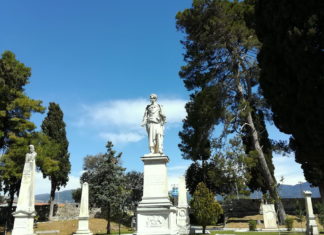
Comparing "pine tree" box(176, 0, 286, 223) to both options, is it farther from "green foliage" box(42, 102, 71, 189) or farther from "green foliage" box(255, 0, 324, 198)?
"green foliage" box(42, 102, 71, 189)

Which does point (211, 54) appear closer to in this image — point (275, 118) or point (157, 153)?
point (275, 118)

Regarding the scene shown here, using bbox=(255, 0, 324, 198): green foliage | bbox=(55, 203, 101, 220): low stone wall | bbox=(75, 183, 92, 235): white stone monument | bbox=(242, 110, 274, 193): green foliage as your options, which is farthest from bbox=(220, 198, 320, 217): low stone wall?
bbox=(255, 0, 324, 198): green foliage

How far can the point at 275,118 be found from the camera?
12.1 m

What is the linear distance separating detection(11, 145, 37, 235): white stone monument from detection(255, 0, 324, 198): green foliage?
10040 mm

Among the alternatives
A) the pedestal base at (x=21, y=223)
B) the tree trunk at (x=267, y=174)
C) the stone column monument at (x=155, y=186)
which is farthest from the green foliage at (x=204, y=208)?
the pedestal base at (x=21, y=223)

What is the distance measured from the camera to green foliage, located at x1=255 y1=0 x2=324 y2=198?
9.16 metres

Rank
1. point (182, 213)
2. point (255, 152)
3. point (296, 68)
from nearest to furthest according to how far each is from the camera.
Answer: point (296, 68), point (182, 213), point (255, 152)

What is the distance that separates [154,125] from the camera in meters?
9.23

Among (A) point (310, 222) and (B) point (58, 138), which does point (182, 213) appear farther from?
A: (B) point (58, 138)

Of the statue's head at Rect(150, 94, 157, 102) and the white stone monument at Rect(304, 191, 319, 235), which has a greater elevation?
the statue's head at Rect(150, 94, 157, 102)

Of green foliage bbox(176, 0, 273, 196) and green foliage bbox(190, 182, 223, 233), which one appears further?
green foliage bbox(176, 0, 273, 196)

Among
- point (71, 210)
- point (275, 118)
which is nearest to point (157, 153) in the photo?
point (275, 118)

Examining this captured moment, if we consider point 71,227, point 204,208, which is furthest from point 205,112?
point 71,227

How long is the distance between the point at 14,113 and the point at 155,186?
17657mm
